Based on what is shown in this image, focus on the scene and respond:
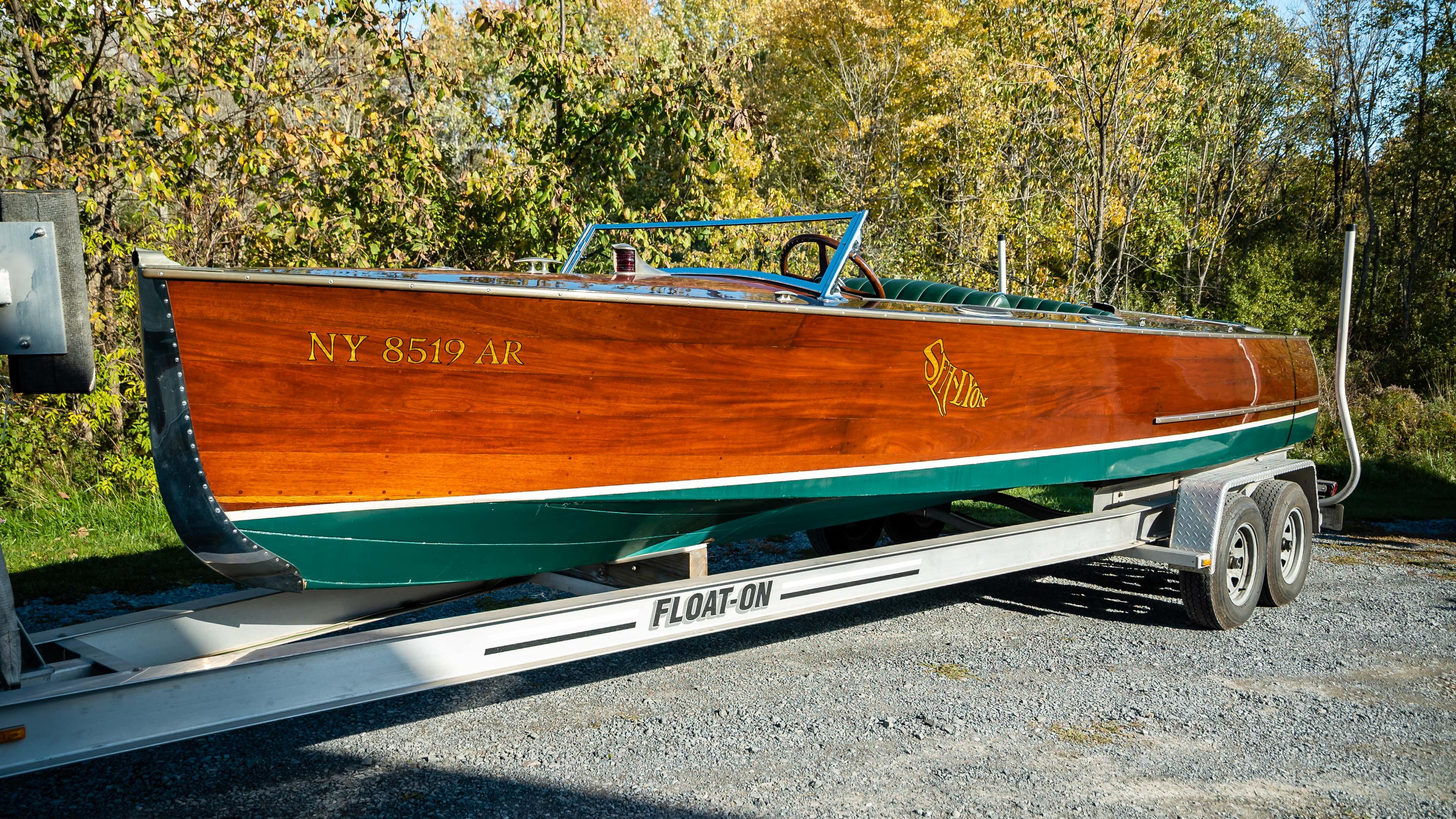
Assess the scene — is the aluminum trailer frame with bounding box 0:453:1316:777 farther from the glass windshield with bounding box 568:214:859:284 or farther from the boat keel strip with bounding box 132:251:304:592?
the glass windshield with bounding box 568:214:859:284

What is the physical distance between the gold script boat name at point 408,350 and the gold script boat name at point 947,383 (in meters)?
1.71

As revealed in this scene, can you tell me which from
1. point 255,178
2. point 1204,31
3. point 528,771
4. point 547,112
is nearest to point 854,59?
point 1204,31

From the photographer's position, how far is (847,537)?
6289mm

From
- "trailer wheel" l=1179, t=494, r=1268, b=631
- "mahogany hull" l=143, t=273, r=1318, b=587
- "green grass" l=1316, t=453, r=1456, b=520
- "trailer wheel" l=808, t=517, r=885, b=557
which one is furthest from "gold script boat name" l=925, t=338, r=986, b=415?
"green grass" l=1316, t=453, r=1456, b=520

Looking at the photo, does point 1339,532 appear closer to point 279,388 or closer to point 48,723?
point 279,388

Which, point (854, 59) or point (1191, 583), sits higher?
point (854, 59)

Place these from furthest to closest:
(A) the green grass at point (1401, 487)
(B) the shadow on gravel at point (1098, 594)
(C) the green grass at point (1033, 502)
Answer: (A) the green grass at point (1401, 487), (C) the green grass at point (1033, 502), (B) the shadow on gravel at point (1098, 594)

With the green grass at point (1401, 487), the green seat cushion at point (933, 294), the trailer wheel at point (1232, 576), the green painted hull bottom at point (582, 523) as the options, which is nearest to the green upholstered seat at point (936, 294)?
the green seat cushion at point (933, 294)

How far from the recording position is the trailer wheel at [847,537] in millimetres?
6191

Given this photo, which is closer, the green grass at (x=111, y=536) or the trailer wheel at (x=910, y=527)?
the green grass at (x=111, y=536)

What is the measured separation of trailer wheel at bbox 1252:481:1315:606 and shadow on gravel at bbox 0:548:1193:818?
259 cm

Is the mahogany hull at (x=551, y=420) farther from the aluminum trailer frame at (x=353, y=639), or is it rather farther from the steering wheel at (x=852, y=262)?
the steering wheel at (x=852, y=262)

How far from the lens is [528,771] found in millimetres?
3396

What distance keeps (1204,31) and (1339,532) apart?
1433 cm
